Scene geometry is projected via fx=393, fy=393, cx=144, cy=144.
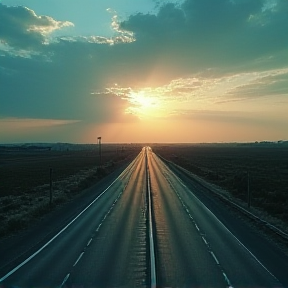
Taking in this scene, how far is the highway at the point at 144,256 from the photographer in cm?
1112

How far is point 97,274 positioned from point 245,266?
4.74 meters

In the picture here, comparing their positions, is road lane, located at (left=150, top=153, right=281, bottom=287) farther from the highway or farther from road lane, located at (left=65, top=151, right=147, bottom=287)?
road lane, located at (left=65, top=151, right=147, bottom=287)

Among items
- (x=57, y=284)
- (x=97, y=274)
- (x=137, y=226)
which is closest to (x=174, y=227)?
(x=137, y=226)

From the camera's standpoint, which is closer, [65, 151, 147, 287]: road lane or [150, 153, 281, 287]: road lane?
[65, 151, 147, 287]: road lane

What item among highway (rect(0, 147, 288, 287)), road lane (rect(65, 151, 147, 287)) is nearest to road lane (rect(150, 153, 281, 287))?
highway (rect(0, 147, 288, 287))

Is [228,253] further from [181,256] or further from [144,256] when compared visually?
[144,256]

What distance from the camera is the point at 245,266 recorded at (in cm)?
1262

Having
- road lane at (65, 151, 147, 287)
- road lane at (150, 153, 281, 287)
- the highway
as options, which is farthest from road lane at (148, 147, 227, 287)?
road lane at (65, 151, 147, 287)

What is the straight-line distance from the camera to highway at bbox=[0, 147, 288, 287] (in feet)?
36.5

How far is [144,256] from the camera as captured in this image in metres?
13.9

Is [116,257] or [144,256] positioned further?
[144,256]

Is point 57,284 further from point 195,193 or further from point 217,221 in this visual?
point 195,193

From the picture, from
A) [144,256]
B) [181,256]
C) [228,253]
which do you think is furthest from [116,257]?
[228,253]

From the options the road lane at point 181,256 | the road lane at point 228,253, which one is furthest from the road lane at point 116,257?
the road lane at point 228,253
